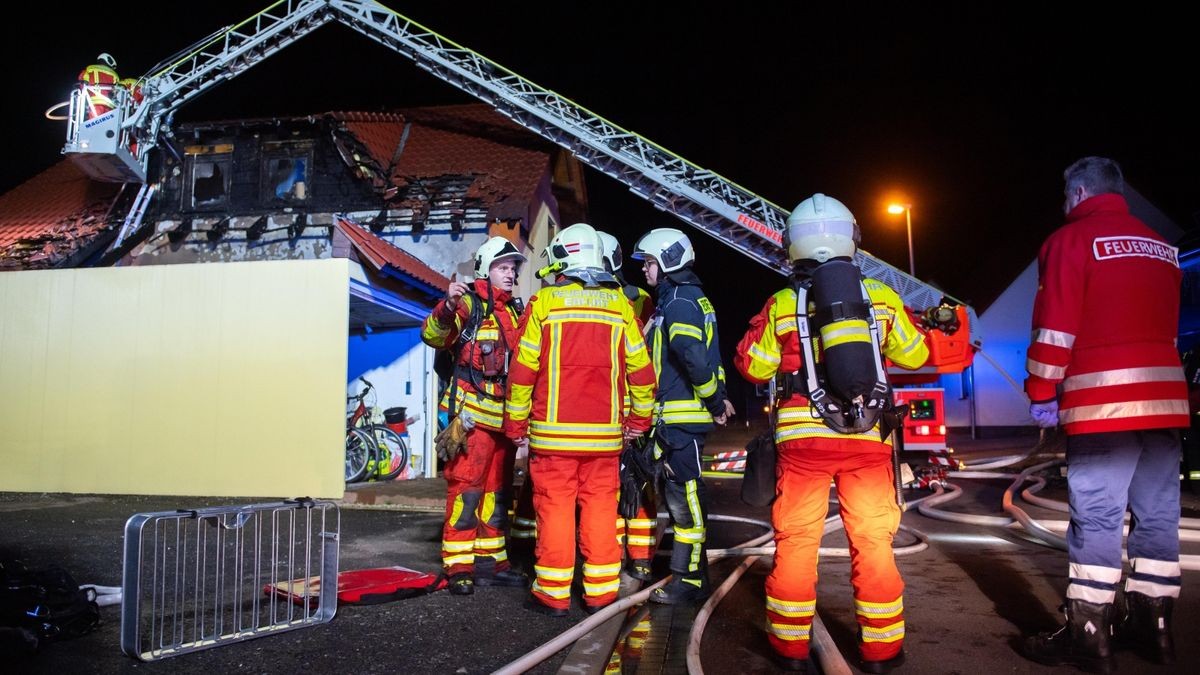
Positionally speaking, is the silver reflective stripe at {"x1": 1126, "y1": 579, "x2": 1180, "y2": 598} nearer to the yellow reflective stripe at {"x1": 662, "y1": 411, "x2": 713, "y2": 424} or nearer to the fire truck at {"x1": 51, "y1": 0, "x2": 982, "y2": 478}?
the yellow reflective stripe at {"x1": 662, "y1": 411, "x2": 713, "y2": 424}

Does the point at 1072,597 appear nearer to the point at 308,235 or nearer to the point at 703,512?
the point at 703,512

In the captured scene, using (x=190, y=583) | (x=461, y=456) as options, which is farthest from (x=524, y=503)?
(x=190, y=583)

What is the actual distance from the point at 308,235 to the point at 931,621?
481 inches

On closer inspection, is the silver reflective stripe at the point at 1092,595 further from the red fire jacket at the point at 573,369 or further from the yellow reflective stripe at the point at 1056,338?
the red fire jacket at the point at 573,369

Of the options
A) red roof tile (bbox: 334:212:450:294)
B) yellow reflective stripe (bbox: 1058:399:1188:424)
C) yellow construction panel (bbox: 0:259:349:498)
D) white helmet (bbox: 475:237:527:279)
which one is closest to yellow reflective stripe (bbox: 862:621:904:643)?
yellow reflective stripe (bbox: 1058:399:1188:424)

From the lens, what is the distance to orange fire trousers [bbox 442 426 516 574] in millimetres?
4258

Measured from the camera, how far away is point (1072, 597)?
2939 millimetres

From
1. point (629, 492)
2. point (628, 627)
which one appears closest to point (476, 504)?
point (629, 492)

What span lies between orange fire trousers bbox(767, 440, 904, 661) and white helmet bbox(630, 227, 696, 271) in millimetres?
1697

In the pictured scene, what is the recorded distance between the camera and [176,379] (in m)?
8.41

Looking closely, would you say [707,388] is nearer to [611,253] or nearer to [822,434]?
[822,434]

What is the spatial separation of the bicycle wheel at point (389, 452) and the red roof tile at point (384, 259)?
2.05m

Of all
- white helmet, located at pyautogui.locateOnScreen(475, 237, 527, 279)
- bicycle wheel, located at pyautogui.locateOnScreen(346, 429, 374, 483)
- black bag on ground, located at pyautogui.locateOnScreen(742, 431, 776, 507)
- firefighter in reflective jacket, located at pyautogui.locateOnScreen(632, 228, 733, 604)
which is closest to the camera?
black bag on ground, located at pyautogui.locateOnScreen(742, 431, 776, 507)

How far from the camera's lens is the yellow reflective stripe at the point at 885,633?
2861 millimetres
